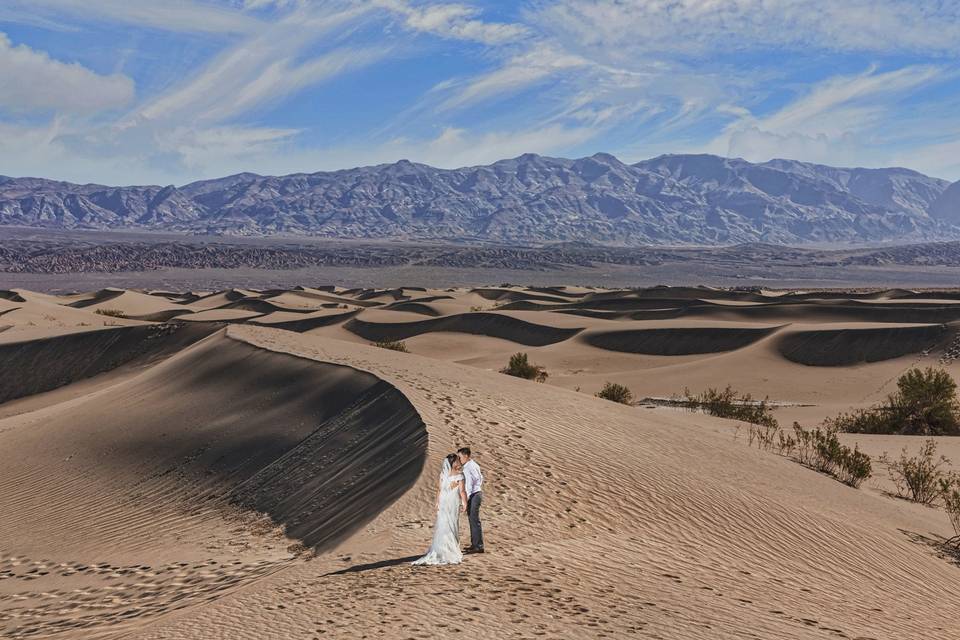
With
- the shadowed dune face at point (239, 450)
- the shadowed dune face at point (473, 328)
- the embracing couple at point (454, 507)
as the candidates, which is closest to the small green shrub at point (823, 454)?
the shadowed dune face at point (239, 450)

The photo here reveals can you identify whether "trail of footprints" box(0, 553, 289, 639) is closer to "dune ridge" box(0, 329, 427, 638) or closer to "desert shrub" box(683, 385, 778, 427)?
"dune ridge" box(0, 329, 427, 638)

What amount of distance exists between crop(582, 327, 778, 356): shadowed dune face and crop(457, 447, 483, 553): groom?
93.4 feet

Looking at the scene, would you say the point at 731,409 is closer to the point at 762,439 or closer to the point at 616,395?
the point at 616,395

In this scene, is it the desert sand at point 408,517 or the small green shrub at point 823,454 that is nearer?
the desert sand at point 408,517

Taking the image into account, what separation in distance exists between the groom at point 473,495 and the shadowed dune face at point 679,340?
93.4ft

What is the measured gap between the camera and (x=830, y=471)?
46.7 ft

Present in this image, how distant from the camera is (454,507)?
766 centimetres

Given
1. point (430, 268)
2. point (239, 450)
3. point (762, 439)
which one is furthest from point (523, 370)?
point (430, 268)

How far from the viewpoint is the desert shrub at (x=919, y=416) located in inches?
784

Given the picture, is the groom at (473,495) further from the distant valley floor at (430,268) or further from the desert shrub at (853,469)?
the distant valley floor at (430,268)

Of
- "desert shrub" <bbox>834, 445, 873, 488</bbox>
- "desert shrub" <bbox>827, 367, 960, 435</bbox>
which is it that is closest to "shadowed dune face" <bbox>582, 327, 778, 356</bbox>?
"desert shrub" <bbox>827, 367, 960, 435</bbox>

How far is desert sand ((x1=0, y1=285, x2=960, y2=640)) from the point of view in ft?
22.5

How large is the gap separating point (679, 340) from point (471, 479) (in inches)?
1186

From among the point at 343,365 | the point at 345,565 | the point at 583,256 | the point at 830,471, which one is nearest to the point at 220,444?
the point at 343,365
